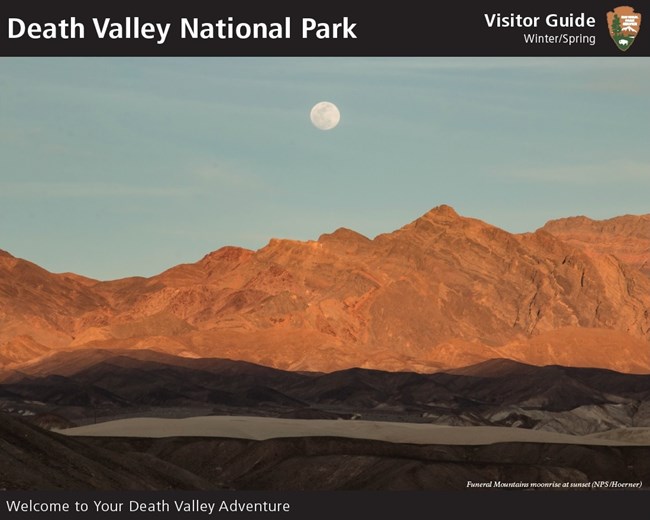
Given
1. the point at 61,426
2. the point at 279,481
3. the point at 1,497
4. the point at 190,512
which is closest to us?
the point at 190,512

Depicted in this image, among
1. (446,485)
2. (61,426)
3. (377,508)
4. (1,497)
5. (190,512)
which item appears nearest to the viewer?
(190,512)

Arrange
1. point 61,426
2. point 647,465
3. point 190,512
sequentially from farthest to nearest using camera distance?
point 61,426, point 647,465, point 190,512

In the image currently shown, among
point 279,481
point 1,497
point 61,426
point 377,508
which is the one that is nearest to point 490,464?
point 279,481

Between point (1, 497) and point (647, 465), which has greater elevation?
point (1, 497)

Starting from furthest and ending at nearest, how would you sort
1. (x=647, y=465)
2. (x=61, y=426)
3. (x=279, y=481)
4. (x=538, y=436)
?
(x=61, y=426) → (x=538, y=436) → (x=647, y=465) → (x=279, y=481)

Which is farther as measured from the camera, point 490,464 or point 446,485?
point 490,464

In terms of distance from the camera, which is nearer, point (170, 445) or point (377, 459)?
point (377, 459)

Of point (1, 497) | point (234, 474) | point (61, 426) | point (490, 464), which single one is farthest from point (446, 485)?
point (61, 426)

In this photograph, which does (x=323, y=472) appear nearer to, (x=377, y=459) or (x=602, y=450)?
(x=377, y=459)

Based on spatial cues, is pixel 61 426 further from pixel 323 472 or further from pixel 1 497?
pixel 1 497
